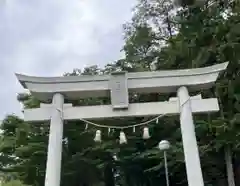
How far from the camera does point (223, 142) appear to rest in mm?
9039

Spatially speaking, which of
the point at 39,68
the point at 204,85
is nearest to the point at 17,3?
the point at 39,68

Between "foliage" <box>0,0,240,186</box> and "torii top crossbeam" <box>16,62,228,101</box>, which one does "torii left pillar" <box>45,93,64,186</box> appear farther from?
"foliage" <box>0,0,240,186</box>

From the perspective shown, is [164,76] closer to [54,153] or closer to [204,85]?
[204,85]

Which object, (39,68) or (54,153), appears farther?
(39,68)

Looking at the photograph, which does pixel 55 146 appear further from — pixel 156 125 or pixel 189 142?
pixel 156 125

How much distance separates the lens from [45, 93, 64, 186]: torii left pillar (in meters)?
4.71

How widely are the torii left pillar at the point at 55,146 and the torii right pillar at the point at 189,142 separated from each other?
178 centimetres

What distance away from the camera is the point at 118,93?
→ 16.9 feet

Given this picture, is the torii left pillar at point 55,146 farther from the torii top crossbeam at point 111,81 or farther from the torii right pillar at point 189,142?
the torii right pillar at point 189,142

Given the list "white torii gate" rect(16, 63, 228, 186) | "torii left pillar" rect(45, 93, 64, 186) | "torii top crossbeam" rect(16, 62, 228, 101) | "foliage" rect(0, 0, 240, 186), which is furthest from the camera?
"foliage" rect(0, 0, 240, 186)

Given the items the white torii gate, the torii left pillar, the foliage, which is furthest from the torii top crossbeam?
the foliage

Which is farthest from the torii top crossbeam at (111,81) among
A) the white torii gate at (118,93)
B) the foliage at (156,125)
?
the foliage at (156,125)

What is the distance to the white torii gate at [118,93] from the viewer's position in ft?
16.8

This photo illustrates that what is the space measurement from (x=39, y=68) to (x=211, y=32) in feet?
19.5
